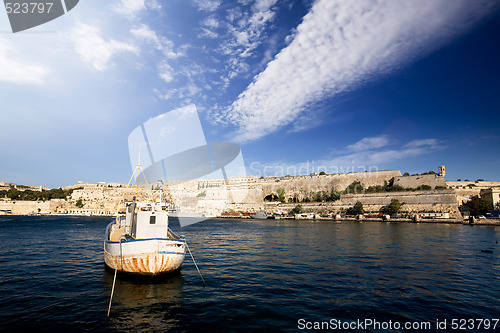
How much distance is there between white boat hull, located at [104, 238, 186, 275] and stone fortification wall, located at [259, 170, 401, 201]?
80.5 meters

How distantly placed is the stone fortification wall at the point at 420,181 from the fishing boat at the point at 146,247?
257 ft

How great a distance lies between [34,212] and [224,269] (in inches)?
4421

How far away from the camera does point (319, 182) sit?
90.1 metres

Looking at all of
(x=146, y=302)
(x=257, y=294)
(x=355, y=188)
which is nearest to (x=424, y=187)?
(x=355, y=188)

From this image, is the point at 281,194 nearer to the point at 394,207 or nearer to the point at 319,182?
the point at 319,182

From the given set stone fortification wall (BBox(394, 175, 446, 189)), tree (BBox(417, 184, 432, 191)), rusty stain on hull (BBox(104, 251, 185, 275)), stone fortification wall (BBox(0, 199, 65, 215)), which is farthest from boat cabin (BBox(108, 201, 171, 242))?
stone fortification wall (BBox(0, 199, 65, 215))

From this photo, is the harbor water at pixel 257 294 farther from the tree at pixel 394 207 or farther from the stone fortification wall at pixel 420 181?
the stone fortification wall at pixel 420 181

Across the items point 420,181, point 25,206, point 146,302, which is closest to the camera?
point 146,302

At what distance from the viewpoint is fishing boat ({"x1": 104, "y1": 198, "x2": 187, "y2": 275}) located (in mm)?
11523

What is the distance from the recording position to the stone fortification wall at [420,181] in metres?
68.5

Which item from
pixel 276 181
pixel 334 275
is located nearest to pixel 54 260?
pixel 334 275

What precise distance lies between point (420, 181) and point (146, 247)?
80.1 meters

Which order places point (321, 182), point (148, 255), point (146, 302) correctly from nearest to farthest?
point (146, 302) < point (148, 255) < point (321, 182)

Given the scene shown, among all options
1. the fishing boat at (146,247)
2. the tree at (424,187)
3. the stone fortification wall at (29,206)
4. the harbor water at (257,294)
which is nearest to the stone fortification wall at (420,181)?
the tree at (424,187)
